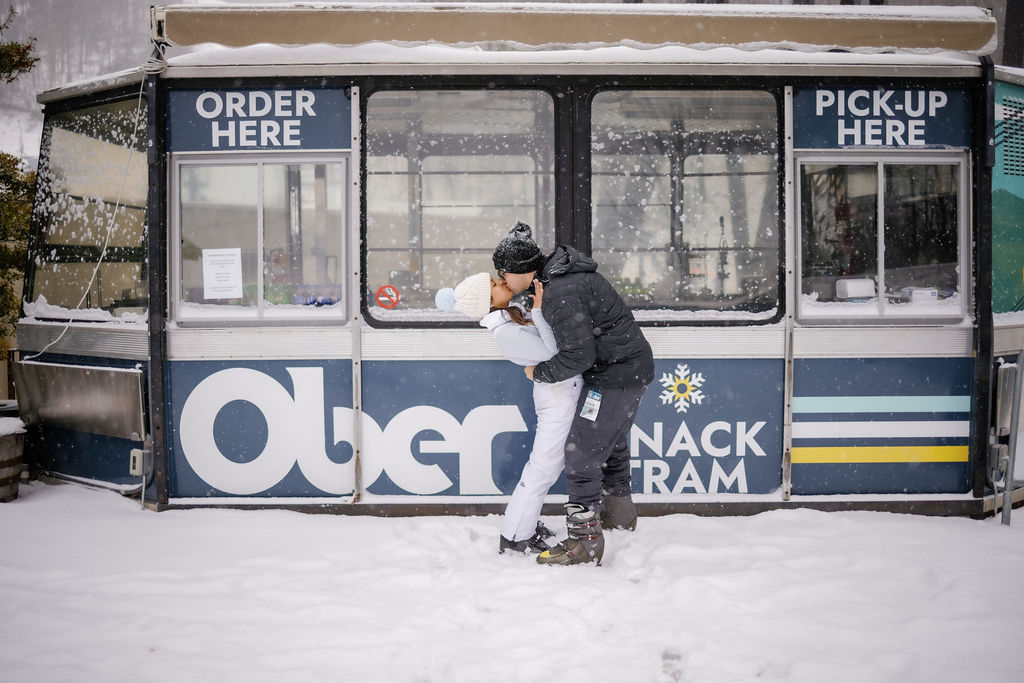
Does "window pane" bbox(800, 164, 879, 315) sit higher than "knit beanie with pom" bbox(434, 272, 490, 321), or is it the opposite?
"window pane" bbox(800, 164, 879, 315)

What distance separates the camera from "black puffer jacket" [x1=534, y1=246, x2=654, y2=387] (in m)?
3.14

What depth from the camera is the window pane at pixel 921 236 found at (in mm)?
4062

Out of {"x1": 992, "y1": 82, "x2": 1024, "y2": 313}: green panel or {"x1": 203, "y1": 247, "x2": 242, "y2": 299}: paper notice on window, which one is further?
{"x1": 992, "y1": 82, "x2": 1024, "y2": 313}: green panel

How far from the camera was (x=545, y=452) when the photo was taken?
335 cm

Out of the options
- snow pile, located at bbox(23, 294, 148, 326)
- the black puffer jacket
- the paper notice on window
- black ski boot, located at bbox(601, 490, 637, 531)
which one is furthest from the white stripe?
snow pile, located at bbox(23, 294, 148, 326)

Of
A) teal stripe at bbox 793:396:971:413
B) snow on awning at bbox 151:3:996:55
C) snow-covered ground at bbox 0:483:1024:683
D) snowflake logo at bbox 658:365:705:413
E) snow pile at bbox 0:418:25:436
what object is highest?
snow on awning at bbox 151:3:996:55

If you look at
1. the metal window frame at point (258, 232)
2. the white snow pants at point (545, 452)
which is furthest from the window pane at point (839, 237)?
the metal window frame at point (258, 232)

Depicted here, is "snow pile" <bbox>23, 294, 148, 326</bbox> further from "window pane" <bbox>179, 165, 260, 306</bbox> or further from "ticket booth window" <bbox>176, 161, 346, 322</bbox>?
"window pane" <bbox>179, 165, 260, 306</bbox>

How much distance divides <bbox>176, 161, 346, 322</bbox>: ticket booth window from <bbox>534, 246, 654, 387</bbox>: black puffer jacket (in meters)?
1.49

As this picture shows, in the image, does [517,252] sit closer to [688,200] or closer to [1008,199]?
[688,200]

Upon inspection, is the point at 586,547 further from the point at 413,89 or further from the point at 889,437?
the point at 413,89

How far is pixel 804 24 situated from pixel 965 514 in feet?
9.83

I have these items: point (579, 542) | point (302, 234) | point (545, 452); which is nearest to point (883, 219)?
point (545, 452)

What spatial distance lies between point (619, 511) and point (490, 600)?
3.32 feet
